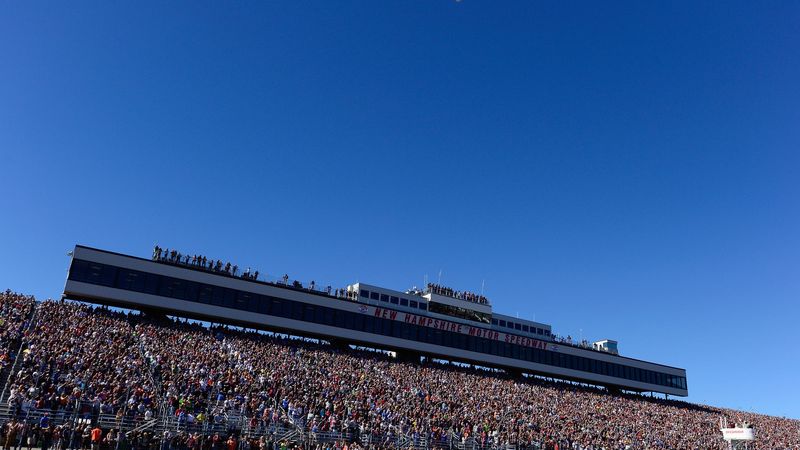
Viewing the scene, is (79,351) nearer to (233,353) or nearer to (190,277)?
(233,353)

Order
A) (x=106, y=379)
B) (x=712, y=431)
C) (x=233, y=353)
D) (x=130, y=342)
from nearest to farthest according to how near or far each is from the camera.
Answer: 1. (x=106, y=379)
2. (x=130, y=342)
3. (x=233, y=353)
4. (x=712, y=431)

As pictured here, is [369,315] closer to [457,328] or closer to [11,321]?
[457,328]

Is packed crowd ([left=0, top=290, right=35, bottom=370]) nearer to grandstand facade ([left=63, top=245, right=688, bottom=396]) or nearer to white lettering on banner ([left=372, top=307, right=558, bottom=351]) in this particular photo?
grandstand facade ([left=63, top=245, right=688, bottom=396])

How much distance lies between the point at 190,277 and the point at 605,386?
58634 mm

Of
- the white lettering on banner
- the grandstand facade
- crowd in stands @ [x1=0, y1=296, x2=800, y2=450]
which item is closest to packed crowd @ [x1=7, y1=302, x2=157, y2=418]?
crowd in stands @ [x1=0, y1=296, x2=800, y2=450]

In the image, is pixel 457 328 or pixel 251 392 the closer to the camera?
pixel 251 392

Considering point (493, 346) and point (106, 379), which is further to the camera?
point (493, 346)

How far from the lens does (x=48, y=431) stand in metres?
24.2

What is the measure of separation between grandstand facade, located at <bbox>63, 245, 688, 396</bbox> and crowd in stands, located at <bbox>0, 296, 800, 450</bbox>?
188 cm

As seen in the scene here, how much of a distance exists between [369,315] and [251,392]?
26.3 m

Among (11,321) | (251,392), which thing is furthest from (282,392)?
(11,321)

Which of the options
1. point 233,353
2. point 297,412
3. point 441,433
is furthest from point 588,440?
point 233,353

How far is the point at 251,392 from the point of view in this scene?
35406mm

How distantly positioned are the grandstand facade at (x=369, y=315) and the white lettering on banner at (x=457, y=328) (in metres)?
0.12
